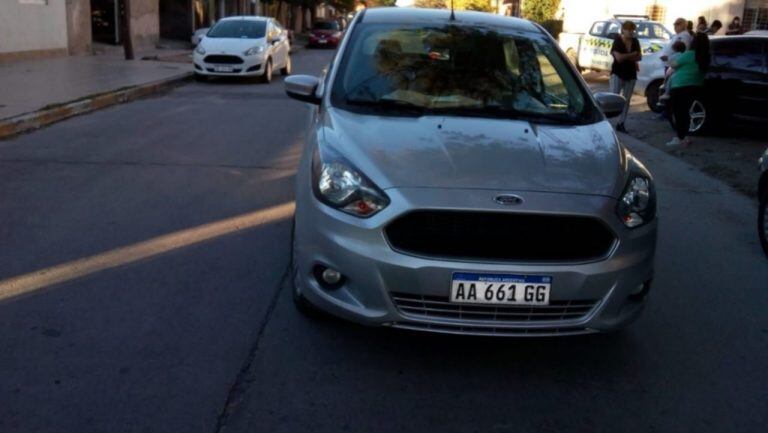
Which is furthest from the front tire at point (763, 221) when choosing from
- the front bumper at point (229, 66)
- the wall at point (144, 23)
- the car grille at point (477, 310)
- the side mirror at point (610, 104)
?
the wall at point (144, 23)

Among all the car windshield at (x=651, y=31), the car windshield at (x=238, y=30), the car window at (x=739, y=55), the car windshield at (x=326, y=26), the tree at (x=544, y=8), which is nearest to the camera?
the car window at (x=739, y=55)

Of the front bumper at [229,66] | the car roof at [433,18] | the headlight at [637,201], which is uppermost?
the car roof at [433,18]

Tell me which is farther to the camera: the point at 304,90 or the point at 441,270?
the point at 304,90

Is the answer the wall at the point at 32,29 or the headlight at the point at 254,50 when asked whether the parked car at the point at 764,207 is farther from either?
the wall at the point at 32,29

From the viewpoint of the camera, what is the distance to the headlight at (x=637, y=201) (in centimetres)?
388

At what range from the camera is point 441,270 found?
11.8ft

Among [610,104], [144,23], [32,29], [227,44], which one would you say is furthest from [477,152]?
[144,23]

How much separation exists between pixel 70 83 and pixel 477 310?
13801 mm

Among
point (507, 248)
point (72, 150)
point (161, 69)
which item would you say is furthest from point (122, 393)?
point (161, 69)

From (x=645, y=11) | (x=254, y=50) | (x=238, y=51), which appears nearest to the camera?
(x=238, y=51)

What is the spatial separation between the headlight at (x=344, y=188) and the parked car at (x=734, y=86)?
9386mm

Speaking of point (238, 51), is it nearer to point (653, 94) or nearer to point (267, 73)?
point (267, 73)

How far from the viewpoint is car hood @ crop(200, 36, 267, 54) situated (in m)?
18.5

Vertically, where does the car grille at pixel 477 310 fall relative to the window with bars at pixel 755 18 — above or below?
below
